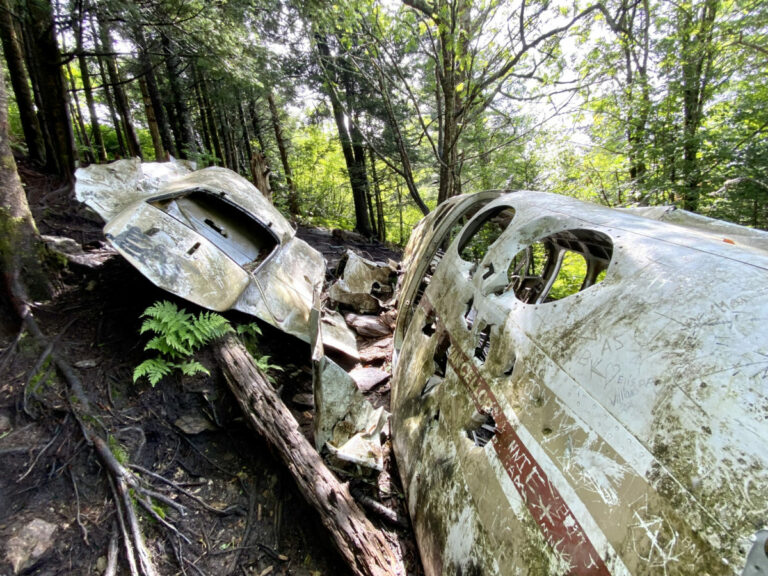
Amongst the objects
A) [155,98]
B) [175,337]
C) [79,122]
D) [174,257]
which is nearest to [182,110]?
[155,98]

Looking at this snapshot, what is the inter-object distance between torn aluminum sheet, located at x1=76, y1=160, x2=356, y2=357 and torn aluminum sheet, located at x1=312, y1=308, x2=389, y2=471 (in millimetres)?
925

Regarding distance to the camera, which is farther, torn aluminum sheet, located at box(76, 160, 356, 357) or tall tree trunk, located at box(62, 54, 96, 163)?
tall tree trunk, located at box(62, 54, 96, 163)

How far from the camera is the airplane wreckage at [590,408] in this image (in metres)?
0.84

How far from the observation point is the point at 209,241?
3.43 m

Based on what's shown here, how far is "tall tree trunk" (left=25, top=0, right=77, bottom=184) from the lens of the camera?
5.28m

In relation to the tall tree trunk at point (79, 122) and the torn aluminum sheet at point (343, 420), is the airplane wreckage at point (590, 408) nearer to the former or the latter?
the torn aluminum sheet at point (343, 420)

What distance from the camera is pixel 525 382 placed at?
1.47 m

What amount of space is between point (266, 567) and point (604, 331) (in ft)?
8.03

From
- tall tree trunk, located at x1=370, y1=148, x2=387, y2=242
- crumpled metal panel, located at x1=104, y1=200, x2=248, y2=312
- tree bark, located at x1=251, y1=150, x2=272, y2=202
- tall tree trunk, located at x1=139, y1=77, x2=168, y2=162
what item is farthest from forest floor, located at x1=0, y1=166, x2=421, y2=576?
tall tree trunk, located at x1=370, y1=148, x2=387, y2=242

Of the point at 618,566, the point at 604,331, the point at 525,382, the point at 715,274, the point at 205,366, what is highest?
the point at 715,274

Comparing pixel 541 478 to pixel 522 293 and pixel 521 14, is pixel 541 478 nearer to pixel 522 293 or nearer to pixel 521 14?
pixel 522 293

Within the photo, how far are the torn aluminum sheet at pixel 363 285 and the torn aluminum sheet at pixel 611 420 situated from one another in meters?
3.32

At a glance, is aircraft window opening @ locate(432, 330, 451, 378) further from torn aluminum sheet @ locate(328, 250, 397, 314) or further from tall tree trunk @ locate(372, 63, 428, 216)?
tall tree trunk @ locate(372, 63, 428, 216)

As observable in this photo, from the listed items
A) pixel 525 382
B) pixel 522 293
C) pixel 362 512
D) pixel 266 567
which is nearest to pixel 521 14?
pixel 522 293
